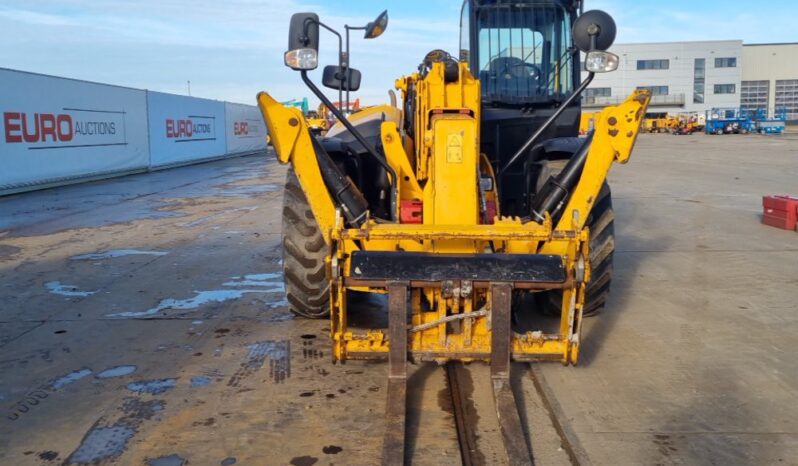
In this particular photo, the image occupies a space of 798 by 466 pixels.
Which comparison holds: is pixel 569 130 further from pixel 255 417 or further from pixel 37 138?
pixel 37 138

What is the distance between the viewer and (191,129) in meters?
29.7

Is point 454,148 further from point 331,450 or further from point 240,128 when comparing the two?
point 240,128

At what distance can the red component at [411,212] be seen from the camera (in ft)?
16.5

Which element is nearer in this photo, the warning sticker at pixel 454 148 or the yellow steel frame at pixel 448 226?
the yellow steel frame at pixel 448 226

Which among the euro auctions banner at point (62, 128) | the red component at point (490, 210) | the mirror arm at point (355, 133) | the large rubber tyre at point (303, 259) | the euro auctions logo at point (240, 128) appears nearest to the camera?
the mirror arm at point (355, 133)

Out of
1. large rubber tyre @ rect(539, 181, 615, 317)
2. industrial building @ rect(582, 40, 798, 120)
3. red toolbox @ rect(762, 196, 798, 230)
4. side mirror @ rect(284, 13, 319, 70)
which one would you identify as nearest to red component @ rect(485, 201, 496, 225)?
large rubber tyre @ rect(539, 181, 615, 317)

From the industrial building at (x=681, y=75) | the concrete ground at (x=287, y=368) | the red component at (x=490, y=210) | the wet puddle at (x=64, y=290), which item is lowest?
the concrete ground at (x=287, y=368)

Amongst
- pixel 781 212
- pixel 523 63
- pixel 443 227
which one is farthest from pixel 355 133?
pixel 781 212

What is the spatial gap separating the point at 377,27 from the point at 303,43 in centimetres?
77

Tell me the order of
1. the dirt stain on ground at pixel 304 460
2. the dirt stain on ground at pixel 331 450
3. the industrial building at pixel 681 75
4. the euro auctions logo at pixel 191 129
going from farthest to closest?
1. the industrial building at pixel 681 75
2. the euro auctions logo at pixel 191 129
3. the dirt stain on ground at pixel 331 450
4. the dirt stain on ground at pixel 304 460

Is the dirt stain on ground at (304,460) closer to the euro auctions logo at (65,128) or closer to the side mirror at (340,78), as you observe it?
the side mirror at (340,78)

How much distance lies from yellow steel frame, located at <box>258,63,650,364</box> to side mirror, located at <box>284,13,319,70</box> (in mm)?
328

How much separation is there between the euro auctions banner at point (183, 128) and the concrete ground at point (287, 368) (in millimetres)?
15876

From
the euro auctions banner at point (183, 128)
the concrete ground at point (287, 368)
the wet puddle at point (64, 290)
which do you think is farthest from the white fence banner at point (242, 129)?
the wet puddle at point (64, 290)
